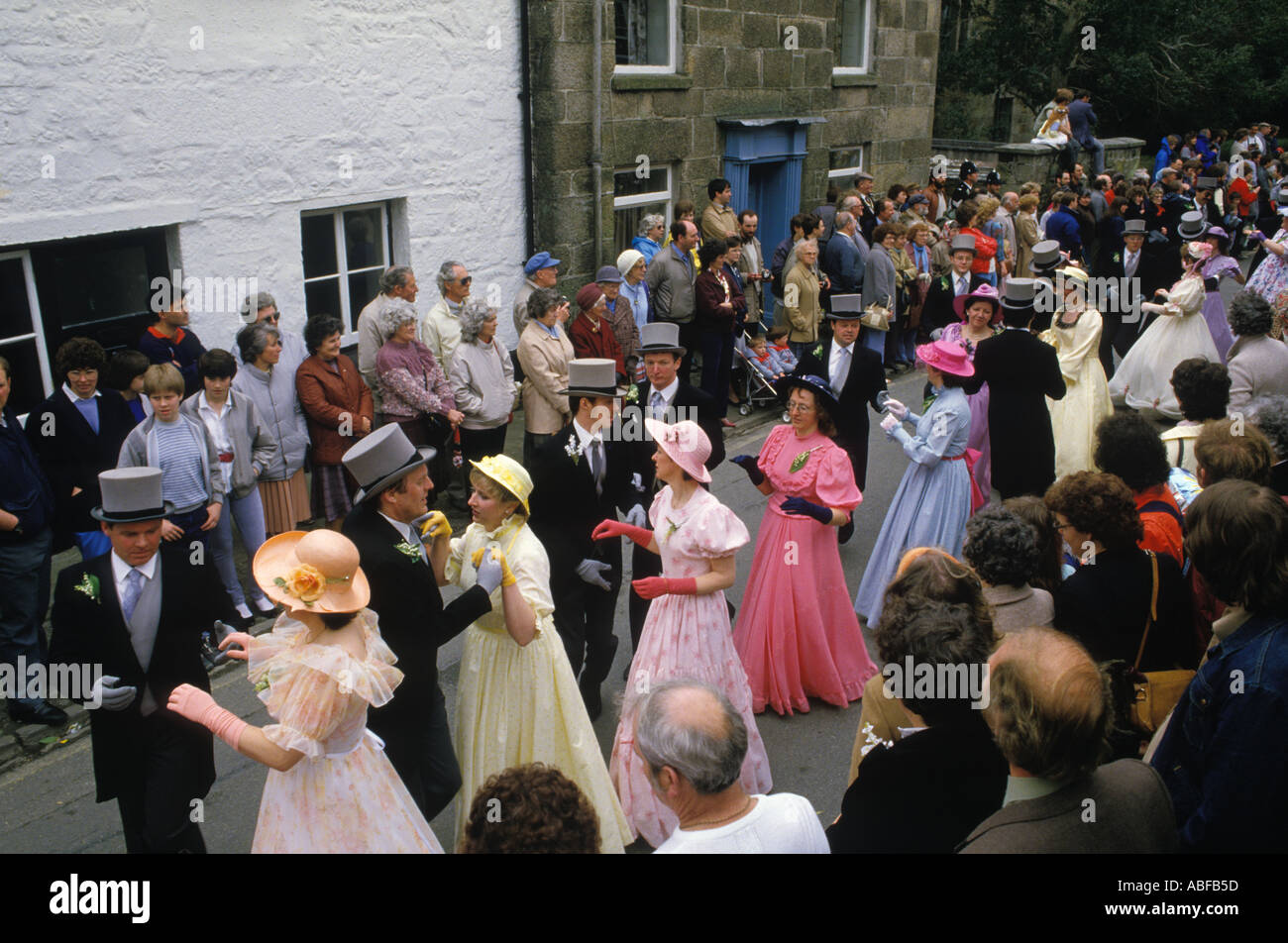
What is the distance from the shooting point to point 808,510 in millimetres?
5621

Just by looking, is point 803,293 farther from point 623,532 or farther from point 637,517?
point 623,532

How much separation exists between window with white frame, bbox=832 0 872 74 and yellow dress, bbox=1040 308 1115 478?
9.54m

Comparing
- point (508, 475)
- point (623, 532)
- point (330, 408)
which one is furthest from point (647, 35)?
point (508, 475)

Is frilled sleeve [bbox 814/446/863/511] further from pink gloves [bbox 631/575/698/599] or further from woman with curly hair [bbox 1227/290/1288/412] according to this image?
woman with curly hair [bbox 1227/290/1288/412]

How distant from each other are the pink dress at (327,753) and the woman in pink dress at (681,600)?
1.39 meters

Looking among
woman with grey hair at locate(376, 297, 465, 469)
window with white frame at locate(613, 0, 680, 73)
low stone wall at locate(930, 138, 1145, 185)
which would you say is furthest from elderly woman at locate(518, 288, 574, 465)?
low stone wall at locate(930, 138, 1145, 185)

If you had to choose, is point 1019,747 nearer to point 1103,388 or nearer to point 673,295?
point 1103,388

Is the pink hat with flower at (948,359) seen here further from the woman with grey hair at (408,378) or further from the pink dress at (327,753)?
the pink dress at (327,753)

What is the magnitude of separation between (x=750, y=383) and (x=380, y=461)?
8374 millimetres

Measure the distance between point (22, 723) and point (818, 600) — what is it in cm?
428

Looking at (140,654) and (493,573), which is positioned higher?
(493,573)

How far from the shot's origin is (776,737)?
5.74 meters

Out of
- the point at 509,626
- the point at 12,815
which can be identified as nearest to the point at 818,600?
the point at 509,626

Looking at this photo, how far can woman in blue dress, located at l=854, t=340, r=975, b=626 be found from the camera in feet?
21.2
